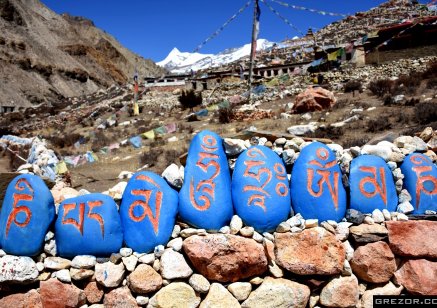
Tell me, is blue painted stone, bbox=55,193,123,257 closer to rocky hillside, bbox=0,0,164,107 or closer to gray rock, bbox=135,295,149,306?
gray rock, bbox=135,295,149,306

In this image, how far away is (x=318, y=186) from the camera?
2834 millimetres

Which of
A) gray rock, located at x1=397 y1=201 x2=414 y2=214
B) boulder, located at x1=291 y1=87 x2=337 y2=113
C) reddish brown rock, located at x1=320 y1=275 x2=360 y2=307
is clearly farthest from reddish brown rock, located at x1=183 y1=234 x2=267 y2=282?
boulder, located at x1=291 y1=87 x2=337 y2=113

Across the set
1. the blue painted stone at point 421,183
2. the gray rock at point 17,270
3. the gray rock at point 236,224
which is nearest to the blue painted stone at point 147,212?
the gray rock at point 236,224

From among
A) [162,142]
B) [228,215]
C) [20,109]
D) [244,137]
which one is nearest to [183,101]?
[162,142]

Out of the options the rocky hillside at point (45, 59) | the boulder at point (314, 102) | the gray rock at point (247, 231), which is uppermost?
the rocky hillside at point (45, 59)

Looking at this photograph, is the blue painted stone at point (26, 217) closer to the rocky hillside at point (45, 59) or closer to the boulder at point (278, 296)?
the boulder at point (278, 296)

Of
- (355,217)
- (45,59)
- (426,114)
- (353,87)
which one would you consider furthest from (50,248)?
(45,59)

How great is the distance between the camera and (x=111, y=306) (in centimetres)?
254

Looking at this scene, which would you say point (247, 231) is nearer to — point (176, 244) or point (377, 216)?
point (176, 244)

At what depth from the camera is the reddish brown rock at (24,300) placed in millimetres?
2557

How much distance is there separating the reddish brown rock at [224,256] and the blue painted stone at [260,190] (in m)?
0.22

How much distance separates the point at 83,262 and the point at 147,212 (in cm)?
58

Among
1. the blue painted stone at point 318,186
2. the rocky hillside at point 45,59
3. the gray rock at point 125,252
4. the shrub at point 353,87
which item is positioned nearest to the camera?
the gray rock at point 125,252

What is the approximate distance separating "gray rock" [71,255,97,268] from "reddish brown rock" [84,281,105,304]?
134mm
